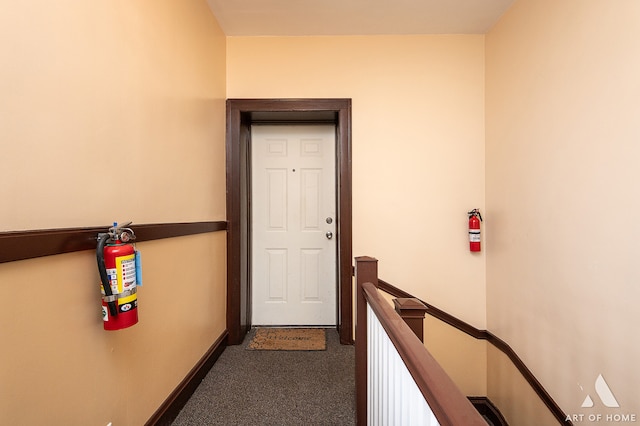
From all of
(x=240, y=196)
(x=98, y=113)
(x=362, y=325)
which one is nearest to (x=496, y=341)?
(x=362, y=325)

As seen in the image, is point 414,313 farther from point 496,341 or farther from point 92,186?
point 496,341

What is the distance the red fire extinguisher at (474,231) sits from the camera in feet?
8.44

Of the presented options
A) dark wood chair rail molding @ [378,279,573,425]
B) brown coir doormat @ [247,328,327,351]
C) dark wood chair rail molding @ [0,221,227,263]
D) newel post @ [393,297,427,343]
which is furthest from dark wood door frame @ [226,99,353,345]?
newel post @ [393,297,427,343]

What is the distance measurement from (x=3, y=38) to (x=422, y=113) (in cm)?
263

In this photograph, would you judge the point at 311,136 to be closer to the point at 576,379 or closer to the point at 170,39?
the point at 170,39

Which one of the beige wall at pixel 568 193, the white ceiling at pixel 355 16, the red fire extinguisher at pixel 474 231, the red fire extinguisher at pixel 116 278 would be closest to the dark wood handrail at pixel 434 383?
the red fire extinguisher at pixel 116 278

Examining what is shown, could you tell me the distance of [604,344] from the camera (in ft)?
5.07

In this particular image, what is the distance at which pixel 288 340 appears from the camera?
2.65 meters

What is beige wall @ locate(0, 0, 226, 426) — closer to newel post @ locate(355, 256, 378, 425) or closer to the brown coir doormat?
the brown coir doormat

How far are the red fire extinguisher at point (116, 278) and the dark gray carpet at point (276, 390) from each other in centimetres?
96

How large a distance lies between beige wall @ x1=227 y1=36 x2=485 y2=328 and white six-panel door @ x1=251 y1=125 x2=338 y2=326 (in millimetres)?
515

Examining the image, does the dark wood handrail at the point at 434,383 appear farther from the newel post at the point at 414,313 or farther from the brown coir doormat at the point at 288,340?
the brown coir doormat at the point at 288,340

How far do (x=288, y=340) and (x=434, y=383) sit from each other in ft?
7.31

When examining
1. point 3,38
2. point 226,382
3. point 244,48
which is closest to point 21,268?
point 3,38
